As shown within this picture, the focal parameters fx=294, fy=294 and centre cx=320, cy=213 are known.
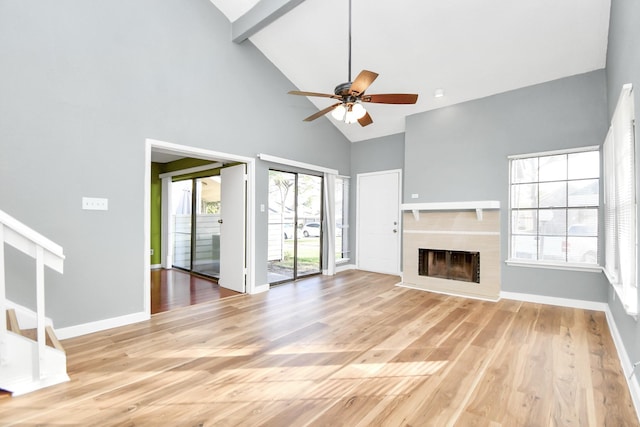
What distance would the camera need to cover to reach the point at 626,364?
2.29 metres

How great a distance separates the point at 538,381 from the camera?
7.20 feet

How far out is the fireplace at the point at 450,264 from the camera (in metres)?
4.70

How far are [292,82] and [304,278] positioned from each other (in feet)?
11.8

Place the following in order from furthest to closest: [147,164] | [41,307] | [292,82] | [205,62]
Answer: [292,82] < [205,62] < [147,164] < [41,307]

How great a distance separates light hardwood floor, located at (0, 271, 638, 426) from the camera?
1.80 m

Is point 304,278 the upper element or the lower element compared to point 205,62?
lower

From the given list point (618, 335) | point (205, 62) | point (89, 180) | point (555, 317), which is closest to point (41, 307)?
point (89, 180)

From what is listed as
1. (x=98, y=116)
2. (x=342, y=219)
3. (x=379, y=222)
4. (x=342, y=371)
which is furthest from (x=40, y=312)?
(x=379, y=222)

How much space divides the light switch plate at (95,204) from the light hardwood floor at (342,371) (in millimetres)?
1290

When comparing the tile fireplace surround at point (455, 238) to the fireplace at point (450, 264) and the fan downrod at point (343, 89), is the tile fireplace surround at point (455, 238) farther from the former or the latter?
the fan downrod at point (343, 89)

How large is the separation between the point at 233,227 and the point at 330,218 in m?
1.99

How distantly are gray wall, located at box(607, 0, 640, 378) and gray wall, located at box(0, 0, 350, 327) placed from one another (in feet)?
13.6

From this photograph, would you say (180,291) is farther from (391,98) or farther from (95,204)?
(391,98)

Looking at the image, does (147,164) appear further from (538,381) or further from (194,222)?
(538,381)
